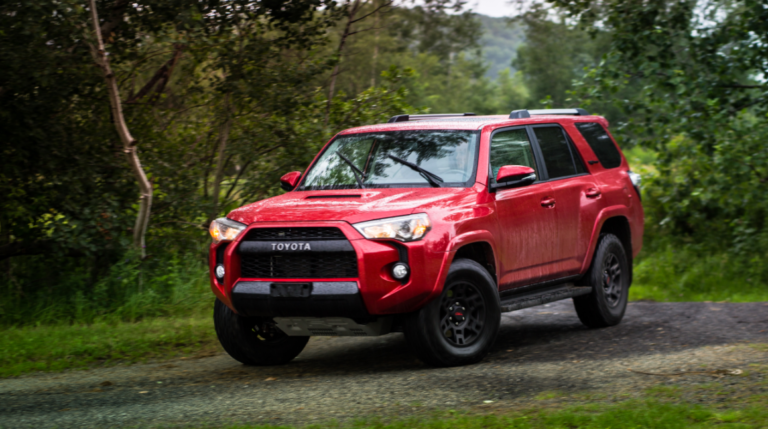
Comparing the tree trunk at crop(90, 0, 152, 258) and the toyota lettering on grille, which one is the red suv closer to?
the toyota lettering on grille

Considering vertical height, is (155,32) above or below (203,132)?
above

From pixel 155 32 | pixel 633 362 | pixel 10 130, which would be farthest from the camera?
pixel 155 32

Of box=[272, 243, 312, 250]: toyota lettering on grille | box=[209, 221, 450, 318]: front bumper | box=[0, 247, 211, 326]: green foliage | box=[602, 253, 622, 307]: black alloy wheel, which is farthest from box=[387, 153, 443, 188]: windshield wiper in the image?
box=[0, 247, 211, 326]: green foliage

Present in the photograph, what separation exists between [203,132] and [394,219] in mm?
6447

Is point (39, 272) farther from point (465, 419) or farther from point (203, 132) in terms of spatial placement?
point (465, 419)

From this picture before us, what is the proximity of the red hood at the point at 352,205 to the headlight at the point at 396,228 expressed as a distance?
5 cm

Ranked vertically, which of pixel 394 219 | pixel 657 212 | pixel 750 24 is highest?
pixel 750 24

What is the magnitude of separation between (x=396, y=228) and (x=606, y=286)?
11.2 ft

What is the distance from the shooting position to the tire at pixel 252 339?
6625 millimetres

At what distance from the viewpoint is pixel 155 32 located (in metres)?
10.1

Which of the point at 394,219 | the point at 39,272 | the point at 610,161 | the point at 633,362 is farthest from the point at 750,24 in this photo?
the point at 39,272

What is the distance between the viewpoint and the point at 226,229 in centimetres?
634

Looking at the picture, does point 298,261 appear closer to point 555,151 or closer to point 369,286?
point 369,286

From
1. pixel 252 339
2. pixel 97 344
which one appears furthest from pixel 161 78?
pixel 252 339
